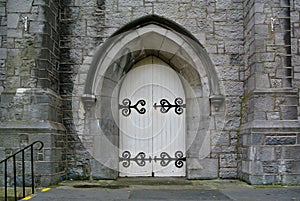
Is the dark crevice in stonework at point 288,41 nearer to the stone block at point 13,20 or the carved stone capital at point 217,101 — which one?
the carved stone capital at point 217,101

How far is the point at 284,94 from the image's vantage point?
216 inches

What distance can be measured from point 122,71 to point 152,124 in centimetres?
104

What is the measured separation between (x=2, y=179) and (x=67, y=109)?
1.42 meters

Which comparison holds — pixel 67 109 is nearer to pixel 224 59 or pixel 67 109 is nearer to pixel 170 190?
pixel 170 190

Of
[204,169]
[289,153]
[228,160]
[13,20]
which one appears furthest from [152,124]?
[13,20]

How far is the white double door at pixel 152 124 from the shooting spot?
21.5ft

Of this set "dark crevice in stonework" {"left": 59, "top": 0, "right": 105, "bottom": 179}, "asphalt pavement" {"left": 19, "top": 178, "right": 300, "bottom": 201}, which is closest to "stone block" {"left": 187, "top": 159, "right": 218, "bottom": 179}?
"asphalt pavement" {"left": 19, "top": 178, "right": 300, "bottom": 201}

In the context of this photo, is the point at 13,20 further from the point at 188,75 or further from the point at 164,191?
the point at 164,191

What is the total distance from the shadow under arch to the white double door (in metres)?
0.21

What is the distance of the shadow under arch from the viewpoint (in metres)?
6.07

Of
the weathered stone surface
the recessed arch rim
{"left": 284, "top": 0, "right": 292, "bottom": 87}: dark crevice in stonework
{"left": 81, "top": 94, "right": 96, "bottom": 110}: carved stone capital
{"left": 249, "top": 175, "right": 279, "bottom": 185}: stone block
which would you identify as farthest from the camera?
the recessed arch rim

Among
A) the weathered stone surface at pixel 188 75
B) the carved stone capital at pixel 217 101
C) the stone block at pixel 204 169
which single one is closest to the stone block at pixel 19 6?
the weathered stone surface at pixel 188 75

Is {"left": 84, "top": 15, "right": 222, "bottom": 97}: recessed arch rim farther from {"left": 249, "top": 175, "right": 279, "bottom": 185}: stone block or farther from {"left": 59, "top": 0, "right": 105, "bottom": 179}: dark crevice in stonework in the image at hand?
{"left": 249, "top": 175, "right": 279, "bottom": 185}: stone block

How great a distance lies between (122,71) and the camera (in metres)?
6.48
